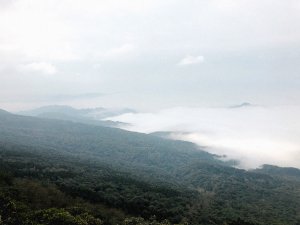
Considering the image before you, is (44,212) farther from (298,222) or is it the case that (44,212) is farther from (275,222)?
(298,222)

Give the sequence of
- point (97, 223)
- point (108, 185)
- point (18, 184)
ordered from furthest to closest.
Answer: point (108, 185)
point (18, 184)
point (97, 223)

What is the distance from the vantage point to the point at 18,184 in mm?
148125

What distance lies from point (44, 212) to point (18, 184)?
43.9 m

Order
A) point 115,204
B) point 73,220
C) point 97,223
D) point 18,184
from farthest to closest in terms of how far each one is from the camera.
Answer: point 115,204 → point 18,184 → point 97,223 → point 73,220

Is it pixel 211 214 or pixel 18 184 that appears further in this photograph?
pixel 211 214

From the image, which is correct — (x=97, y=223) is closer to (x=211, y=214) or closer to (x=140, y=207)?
(x=140, y=207)

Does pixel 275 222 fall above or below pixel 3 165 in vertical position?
below

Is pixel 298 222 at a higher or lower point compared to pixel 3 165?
lower

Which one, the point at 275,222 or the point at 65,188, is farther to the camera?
the point at 275,222

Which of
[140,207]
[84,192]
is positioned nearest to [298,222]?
[140,207]

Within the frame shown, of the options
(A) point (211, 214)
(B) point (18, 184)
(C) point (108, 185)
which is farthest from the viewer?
(C) point (108, 185)

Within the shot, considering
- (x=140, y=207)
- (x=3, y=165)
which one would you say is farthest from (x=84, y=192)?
(x=3, y=165)

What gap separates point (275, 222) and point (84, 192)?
78.4 m

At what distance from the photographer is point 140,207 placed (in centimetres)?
16438
